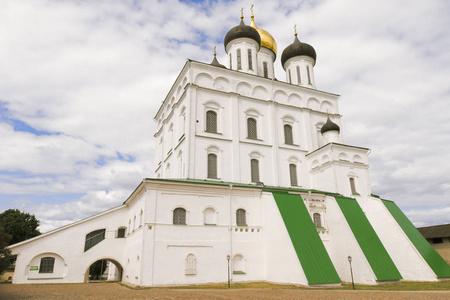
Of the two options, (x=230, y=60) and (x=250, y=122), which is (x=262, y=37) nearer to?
(x=230, y=60)

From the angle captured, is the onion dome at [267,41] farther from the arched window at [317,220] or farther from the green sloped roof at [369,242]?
the arched window at [317,220]

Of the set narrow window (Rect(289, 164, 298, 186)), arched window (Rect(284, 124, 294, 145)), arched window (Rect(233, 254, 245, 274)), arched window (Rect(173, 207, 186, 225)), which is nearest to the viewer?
arched window (Rect(173, 207, 186, 225))

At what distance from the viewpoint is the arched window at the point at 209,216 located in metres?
16.3

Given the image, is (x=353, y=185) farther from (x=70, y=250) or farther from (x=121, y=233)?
(x=70, y=250)

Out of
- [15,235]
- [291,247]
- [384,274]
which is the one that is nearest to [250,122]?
[291,247]

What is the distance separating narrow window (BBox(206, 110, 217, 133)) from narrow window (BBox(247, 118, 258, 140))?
98.6 inches

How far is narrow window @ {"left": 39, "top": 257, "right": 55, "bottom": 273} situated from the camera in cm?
1727

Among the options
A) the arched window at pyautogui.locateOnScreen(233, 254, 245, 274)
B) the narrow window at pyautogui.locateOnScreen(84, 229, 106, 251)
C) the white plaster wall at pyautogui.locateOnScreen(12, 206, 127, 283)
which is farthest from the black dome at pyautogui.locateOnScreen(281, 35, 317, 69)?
the narrow window at pyautogui.locateOnScreen(84, 229, 106, 251)

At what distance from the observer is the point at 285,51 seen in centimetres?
2834

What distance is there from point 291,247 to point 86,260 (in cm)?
1124

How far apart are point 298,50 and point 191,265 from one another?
66.4 feet

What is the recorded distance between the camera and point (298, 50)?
1089 inches

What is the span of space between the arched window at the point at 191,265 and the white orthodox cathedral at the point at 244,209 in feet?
0.14

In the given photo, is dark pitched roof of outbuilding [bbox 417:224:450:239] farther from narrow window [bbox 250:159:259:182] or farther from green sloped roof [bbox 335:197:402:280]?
narrow window [bbox 250:159:259:182]
